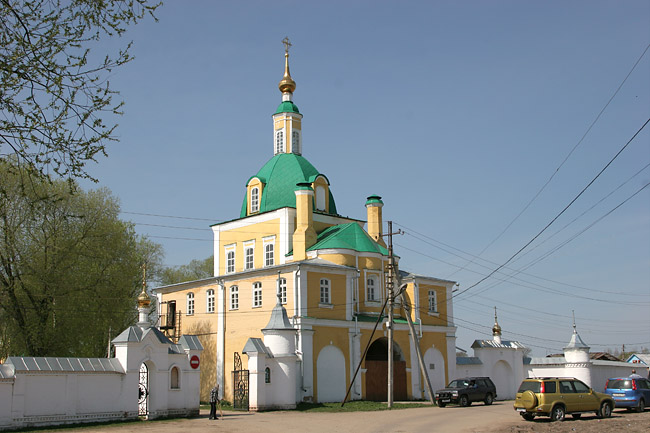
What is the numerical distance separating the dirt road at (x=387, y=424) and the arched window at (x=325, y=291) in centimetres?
763

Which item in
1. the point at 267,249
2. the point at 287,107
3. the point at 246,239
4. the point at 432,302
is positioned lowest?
the point at 432,302

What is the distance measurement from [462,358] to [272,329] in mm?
14475

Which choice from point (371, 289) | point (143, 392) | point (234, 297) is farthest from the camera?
point (371, 289)

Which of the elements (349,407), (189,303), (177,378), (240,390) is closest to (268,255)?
(189,303)

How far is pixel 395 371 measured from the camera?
119 feet

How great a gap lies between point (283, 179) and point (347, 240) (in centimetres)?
611

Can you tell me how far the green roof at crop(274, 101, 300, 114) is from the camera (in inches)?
1703

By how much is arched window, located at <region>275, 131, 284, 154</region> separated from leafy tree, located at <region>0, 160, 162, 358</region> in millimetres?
11255

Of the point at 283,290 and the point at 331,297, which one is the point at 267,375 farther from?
the point at 331,297

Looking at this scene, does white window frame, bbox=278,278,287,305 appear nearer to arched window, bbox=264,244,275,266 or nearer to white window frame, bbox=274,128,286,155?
arched window, bbox=264,244,275,266

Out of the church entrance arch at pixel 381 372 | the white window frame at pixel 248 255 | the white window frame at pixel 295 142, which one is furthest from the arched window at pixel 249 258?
the church entrance arch at pixel 381 372

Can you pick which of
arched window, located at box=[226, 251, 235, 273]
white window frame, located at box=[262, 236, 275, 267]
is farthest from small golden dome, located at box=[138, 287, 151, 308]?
arched window, located at box=[226, 251, 235, 273]

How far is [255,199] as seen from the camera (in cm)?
4128

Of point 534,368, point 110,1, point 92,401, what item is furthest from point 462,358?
point 110,1
